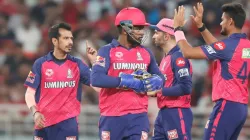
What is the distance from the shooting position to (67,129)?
11211 mm

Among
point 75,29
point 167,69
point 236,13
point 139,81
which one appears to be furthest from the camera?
point 75,29

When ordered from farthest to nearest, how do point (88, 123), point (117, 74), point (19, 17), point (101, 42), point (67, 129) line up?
1. point (19, 17)
2. point (101, 42)
3. point (88, 123)
4. point (67, 129)
5. point (117, 74)

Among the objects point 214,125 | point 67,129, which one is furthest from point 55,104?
point 214,125

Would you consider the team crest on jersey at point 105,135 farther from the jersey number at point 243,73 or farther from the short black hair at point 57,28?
the short black hair at point 57,28

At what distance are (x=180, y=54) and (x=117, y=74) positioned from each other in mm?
1652

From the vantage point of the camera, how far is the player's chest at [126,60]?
10188 millimetres

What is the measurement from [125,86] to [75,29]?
29.6 ft

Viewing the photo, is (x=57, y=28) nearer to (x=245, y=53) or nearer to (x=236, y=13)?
(x=236, y=13)

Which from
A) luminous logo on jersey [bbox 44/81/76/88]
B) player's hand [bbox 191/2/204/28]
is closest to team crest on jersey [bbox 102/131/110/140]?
luminous logo on jersey [bbox 44/81/76/88]

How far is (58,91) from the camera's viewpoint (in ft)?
37.0

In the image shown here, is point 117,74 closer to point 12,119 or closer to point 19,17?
point 12,119

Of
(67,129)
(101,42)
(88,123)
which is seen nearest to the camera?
(67,129)

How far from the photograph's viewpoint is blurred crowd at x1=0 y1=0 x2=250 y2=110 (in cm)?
1769

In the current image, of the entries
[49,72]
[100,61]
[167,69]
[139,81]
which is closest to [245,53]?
[167,69]
